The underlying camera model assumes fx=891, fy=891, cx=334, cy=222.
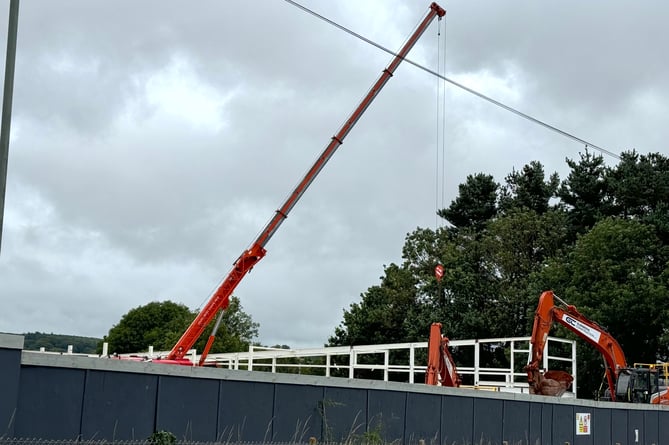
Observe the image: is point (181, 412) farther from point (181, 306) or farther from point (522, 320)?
point (181, 306)

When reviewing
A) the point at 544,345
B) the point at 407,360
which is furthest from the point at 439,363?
the point at 407,360

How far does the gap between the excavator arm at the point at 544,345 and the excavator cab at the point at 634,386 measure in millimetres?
419

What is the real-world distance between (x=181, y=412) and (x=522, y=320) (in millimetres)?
49461

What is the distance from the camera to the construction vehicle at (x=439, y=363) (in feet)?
97.4

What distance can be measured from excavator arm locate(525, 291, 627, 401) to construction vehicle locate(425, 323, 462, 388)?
2.63 meters

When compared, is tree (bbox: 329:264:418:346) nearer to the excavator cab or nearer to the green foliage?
the excavator cab

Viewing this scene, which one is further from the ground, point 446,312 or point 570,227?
point 570,227

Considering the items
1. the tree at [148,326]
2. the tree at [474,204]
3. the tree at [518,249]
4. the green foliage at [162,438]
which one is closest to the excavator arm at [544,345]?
the green foliage at [162,438]

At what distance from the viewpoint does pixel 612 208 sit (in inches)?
2589

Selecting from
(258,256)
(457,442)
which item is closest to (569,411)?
(457,442)

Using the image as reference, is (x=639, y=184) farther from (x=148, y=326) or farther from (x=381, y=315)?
(x=148, y=326)

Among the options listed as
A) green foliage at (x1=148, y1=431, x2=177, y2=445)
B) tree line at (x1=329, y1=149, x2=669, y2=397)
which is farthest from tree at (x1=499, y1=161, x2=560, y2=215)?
green foliage at (x1=148, y1=431, x2=177, y2=445)

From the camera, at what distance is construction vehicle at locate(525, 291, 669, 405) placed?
31.0m

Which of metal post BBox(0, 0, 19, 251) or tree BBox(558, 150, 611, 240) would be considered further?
tree BBox(558, 150, 611, 240)
